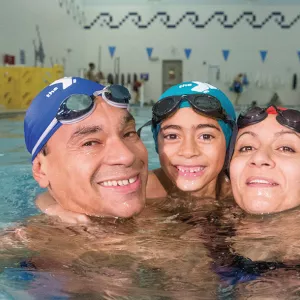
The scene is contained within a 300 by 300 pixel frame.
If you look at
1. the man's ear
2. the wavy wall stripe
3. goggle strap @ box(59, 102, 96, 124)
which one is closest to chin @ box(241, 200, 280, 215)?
goggle strap @ box(59, 102, 96, 124)

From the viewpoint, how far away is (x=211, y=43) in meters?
22.1

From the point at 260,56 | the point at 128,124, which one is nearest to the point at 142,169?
the point at 128,124

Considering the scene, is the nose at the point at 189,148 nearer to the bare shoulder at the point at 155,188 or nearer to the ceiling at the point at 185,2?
the bare shoulder at the point at 155,188

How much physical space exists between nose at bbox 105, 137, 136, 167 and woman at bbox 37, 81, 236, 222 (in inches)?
25.3

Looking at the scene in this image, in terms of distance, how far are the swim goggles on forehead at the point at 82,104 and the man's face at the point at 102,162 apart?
0.10ft

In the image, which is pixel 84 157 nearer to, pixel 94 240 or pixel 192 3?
pixel 94 240

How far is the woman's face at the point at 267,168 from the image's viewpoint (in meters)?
2.80

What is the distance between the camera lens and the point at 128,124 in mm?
2791

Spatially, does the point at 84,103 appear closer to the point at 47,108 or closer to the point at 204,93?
the point at 47,108

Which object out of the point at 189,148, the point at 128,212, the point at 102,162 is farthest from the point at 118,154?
the point at 189,148

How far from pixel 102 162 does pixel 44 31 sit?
15325 millimetres

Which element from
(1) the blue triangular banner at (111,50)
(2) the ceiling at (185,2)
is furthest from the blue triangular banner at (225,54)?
(1) the blue triangular banner at (111,50)

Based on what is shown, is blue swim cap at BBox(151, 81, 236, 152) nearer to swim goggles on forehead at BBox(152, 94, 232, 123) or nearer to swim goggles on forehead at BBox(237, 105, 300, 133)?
swim goggles on forehead at BBox(152, 94, 232, 123)

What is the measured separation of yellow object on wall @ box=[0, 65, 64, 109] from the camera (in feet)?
42.0
